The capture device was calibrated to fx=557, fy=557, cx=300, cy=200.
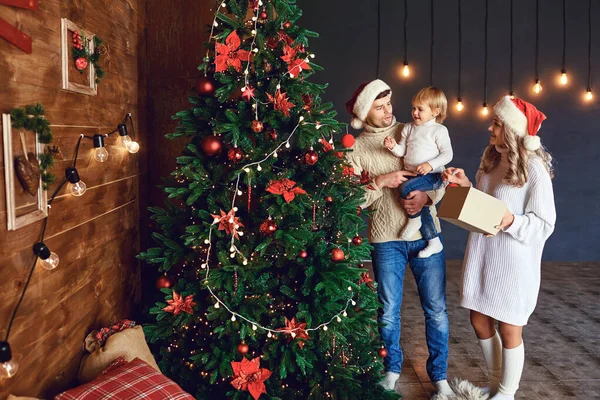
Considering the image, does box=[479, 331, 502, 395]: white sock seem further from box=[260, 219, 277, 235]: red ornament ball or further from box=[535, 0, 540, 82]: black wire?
box=[535, 0, 540, 82]: black wire

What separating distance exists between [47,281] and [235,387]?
96cm

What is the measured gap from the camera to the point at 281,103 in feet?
7.97

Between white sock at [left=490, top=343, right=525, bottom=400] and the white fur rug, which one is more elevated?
white sock at [left=490, top=343, right=525, bottom=400]

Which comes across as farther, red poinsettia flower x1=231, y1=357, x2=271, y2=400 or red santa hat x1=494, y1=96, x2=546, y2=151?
red santa hat x1=494, y1=96, x2=546, y2=151

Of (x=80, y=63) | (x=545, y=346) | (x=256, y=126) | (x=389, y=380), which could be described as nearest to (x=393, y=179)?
(x=256, y=126)

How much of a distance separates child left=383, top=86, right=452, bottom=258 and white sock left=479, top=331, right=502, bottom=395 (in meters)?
0.54

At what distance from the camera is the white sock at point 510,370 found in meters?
2.73

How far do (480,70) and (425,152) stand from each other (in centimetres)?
403

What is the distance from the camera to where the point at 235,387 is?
245cm

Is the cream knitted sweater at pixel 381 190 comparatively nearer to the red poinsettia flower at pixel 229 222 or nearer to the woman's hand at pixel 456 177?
the woman's hand at pixel 456 177

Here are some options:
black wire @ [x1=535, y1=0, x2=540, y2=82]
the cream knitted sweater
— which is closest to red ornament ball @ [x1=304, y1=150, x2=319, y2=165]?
the cream knitted sweater

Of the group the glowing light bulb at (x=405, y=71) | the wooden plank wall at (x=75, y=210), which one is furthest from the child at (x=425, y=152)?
the glowing light bulb at (x=405, y=71)

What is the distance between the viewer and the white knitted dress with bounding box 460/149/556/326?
Result: 2.57 m

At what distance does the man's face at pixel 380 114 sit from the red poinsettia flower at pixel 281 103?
0.69 m
